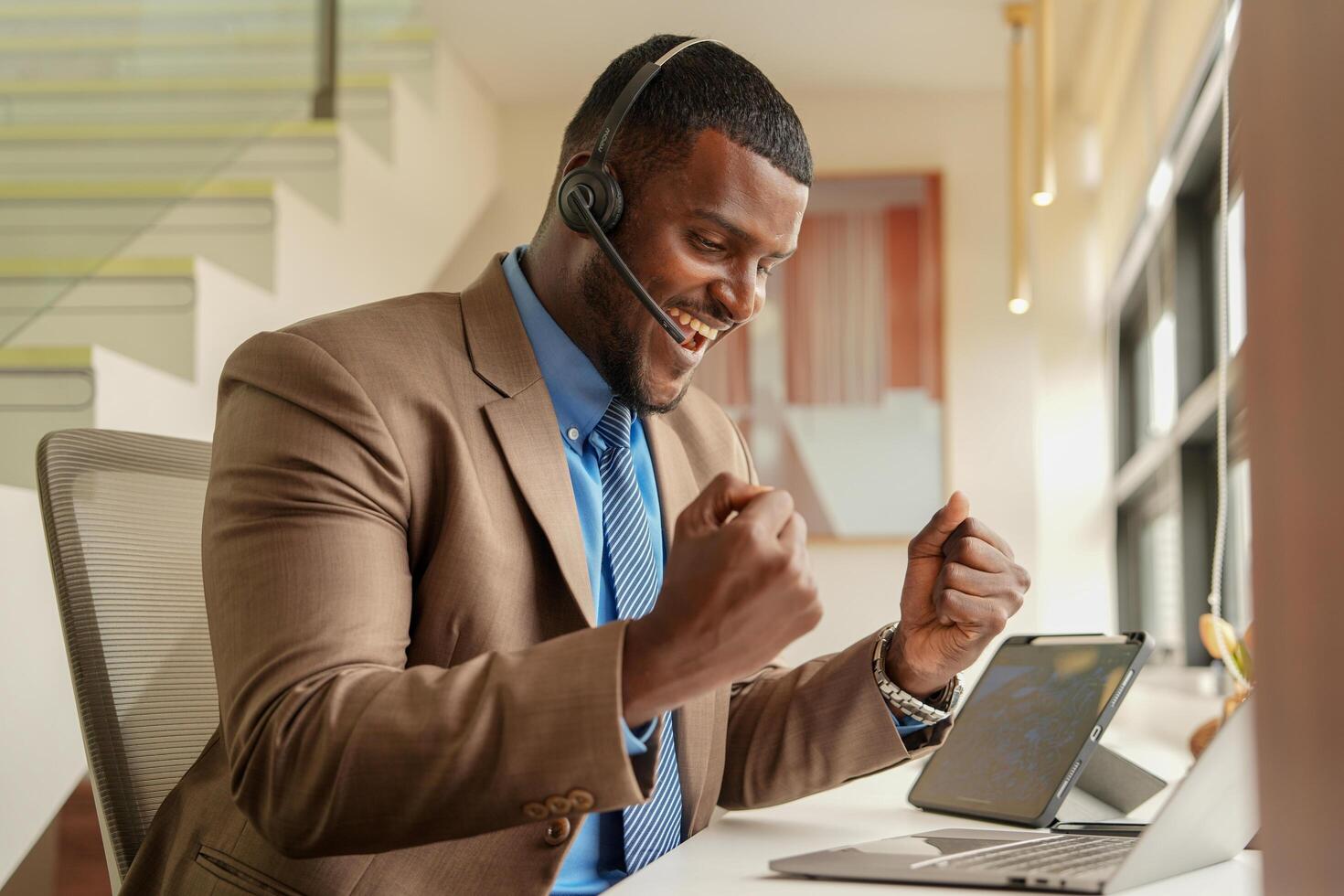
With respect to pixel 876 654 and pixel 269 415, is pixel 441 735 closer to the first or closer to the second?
pixel 269 415

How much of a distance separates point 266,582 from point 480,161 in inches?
150

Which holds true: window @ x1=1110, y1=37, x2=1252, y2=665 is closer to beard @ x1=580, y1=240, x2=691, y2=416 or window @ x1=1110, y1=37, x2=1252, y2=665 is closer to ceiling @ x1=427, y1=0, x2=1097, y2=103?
ceiling @ x1=427, y1=0, x2=1097, y2=103

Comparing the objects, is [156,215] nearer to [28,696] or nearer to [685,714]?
[28,696]

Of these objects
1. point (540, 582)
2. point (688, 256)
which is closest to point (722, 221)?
point (688, 256)

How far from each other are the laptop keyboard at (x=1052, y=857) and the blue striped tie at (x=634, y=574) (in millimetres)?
309

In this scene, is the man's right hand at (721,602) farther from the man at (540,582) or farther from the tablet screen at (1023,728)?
the tablet screen at (1023,728)

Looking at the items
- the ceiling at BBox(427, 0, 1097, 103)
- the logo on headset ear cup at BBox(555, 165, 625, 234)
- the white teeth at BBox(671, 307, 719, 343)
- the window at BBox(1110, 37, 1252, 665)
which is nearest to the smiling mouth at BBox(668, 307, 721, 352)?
the white teeth at BBox(671, 307, 719, 343)

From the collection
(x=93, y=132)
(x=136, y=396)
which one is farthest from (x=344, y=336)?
(x=93, y=132)

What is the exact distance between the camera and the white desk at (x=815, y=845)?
2.58ft

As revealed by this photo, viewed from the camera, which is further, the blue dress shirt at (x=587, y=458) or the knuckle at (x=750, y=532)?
the blue dress shirt at (x=587, y=458)

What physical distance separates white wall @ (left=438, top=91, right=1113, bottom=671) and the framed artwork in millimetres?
65

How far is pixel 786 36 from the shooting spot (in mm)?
4109

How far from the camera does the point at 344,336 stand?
3.43 ft

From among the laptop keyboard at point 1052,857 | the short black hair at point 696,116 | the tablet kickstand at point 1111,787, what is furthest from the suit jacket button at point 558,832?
the short black hair at point 696,116
